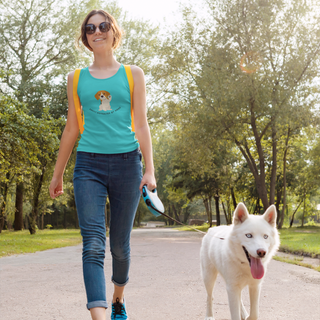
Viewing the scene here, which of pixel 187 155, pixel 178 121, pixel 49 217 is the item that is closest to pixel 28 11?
pixel 178 121

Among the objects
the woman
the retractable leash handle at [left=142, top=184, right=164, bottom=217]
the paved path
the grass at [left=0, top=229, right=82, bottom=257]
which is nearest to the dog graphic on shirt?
the woman

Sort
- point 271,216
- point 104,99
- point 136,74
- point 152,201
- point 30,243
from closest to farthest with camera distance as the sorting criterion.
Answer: point 152,201 < point 104,99 < point 136,74 < point 271,216 < point 30,243

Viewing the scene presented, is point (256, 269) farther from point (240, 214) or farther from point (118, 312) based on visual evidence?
point (118, 312)

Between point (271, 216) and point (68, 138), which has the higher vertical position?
point (68, 138)

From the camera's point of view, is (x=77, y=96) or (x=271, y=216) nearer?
(x=77, y=96)

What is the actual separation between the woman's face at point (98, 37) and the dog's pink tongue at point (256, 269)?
2146mm

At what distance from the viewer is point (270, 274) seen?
273 inches

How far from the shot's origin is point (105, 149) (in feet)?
9.58

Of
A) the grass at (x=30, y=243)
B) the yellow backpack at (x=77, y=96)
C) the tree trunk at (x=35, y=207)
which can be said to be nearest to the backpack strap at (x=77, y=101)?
the yellow backpack at (x=77, y=96)

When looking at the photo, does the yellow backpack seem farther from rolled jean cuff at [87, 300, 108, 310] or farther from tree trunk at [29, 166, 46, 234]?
tree trunk at [29, 166, 46, 234]

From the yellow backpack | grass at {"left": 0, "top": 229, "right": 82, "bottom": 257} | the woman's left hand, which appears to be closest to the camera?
the woman's left hand

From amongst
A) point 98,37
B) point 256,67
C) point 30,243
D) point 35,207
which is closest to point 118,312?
point 98,37

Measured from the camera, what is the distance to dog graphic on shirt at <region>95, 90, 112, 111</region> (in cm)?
293

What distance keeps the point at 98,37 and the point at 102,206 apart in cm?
137
